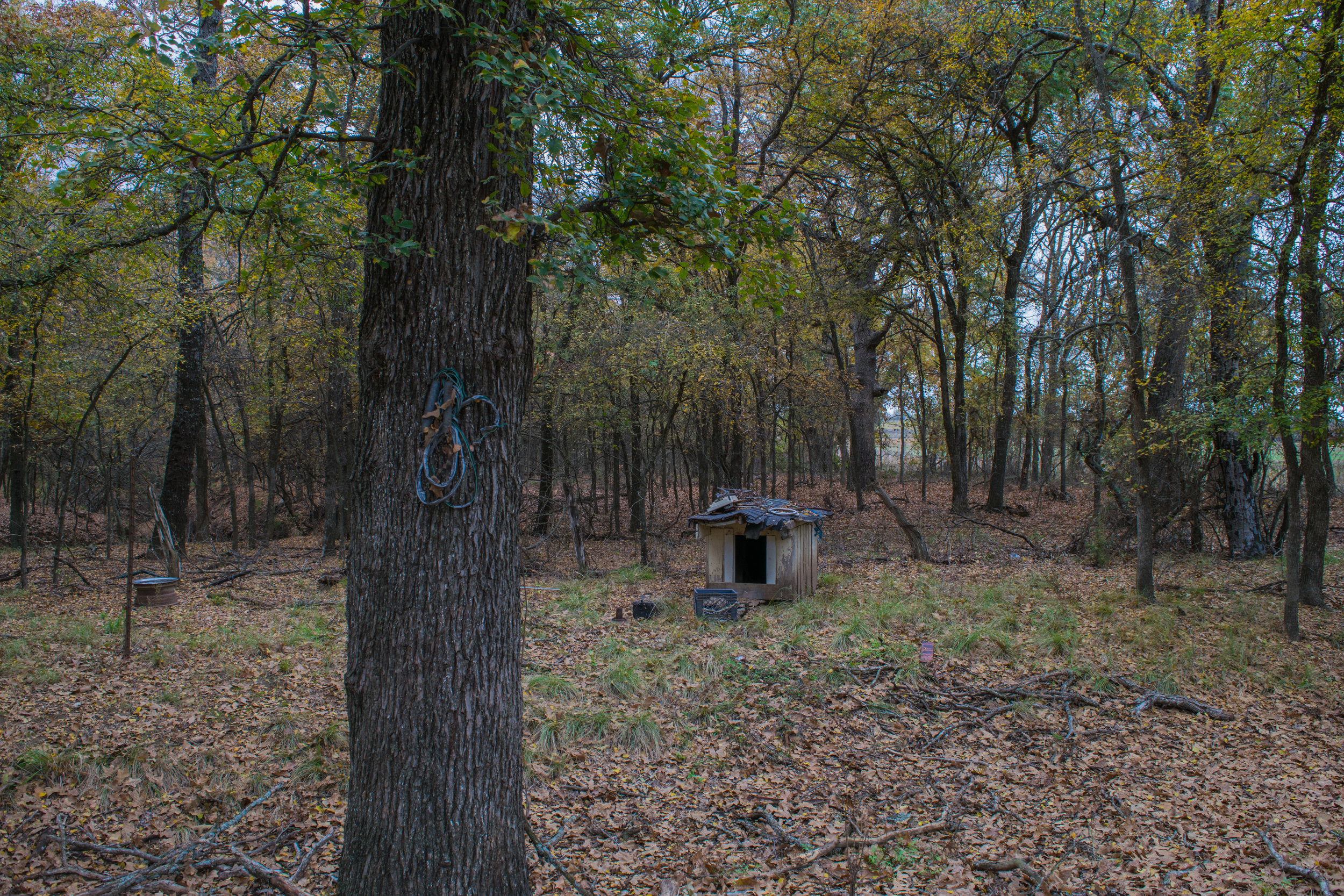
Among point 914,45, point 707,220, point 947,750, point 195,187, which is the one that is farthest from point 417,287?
point 914,45

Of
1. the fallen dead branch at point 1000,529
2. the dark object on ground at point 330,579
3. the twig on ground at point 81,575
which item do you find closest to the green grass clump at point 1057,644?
the fallen dead branch at point 1000,529

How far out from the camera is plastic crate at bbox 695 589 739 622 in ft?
27.8

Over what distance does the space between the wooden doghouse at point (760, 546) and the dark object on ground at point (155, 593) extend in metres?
6.52

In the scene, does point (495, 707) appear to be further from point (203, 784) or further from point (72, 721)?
point (72, 721)

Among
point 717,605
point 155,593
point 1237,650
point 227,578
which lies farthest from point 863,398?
point 155,593

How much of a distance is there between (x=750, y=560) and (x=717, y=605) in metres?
1.73

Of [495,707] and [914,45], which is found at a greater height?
[914,45]

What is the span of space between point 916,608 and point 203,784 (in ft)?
23.9

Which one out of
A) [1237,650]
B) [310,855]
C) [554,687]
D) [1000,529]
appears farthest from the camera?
[1000,529]

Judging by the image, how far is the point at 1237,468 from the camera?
35.4ft

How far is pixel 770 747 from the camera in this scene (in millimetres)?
5305

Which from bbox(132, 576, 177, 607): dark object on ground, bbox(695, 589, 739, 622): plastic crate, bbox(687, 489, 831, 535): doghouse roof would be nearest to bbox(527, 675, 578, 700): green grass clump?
bbox(695, 589, 739, 622): plastic crate

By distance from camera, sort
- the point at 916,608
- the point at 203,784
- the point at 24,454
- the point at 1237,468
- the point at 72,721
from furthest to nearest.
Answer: the point at 1237,468
the point at 24,454
the point at 916,608
the point at 72,721
the point at 203,784

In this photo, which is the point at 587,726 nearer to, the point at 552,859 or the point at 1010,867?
the point at 552,859
